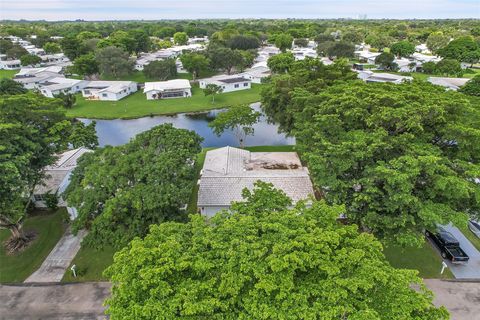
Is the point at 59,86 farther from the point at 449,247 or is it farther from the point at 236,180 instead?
the point at 449,247

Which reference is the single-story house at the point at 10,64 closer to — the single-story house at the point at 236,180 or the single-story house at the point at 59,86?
the single-story house at the point at 59,86

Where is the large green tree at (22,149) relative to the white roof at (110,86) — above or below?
above

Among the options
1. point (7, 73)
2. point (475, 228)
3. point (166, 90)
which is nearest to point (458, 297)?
point (475, 228)

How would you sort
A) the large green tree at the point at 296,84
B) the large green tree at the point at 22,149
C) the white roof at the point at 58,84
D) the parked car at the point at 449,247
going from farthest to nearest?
1. the white roof at the point at 58,84
2. the large green tree at the point at 296,84
3. the parked car at the point at 449,247
4. the large green tree at the point at 22,149

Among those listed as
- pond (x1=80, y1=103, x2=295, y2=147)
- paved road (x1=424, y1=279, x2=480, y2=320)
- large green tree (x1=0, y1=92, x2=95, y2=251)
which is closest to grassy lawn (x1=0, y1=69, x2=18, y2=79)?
pond (x1=80, y1=103, x2=295, y2=147)

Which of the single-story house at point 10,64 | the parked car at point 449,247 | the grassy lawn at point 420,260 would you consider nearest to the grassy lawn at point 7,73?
the single-story house at point 10,64

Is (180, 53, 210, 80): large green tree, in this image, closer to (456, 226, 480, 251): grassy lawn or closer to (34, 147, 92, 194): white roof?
(34, 147, 92, 194): white roof
